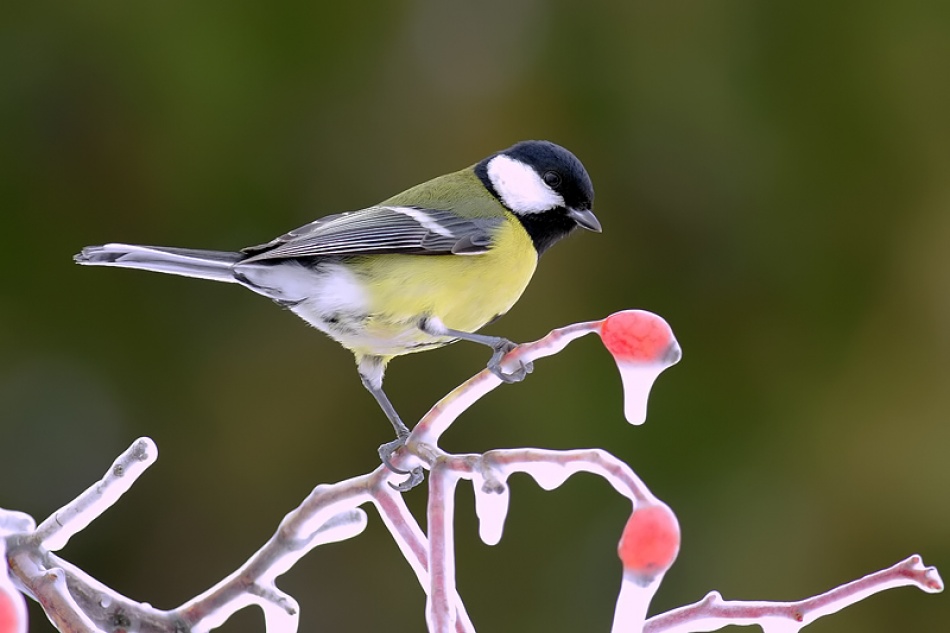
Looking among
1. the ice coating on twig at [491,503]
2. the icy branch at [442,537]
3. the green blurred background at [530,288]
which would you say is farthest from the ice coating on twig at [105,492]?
the green blurred background at [530,288]

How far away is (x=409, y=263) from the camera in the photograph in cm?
112

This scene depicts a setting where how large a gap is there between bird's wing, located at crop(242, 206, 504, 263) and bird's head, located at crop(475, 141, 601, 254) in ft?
0.17

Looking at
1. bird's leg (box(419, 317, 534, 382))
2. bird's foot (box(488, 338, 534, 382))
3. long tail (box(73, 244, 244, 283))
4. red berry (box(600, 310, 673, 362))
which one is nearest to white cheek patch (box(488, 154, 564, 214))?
bird's leg (box(419, 317, 534, 382))

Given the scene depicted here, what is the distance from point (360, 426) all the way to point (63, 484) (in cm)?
50

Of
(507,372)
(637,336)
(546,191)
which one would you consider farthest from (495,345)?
(546,191)

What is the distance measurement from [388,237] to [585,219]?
20 centimetres

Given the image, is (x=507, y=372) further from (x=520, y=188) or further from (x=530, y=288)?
(x=530, y=288)

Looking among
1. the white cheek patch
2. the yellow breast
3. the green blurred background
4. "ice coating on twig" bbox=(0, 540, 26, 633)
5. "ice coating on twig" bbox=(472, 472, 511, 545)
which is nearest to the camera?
"ice coating on twig" bbox=(0, 540, 26, 633)

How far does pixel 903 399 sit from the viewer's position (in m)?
1.90

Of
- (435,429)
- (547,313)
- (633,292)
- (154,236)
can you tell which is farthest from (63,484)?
(435,429)

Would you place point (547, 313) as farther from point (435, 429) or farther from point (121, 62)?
point (435, 429)

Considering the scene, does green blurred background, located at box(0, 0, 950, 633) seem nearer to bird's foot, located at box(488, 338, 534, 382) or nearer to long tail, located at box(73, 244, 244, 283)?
long tail, located at box(73, 244, 244, 283)

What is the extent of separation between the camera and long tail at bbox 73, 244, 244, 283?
0.96 meters

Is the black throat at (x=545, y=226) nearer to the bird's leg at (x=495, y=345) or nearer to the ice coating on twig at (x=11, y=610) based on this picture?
the bird's leg at (x=495, y=345)
